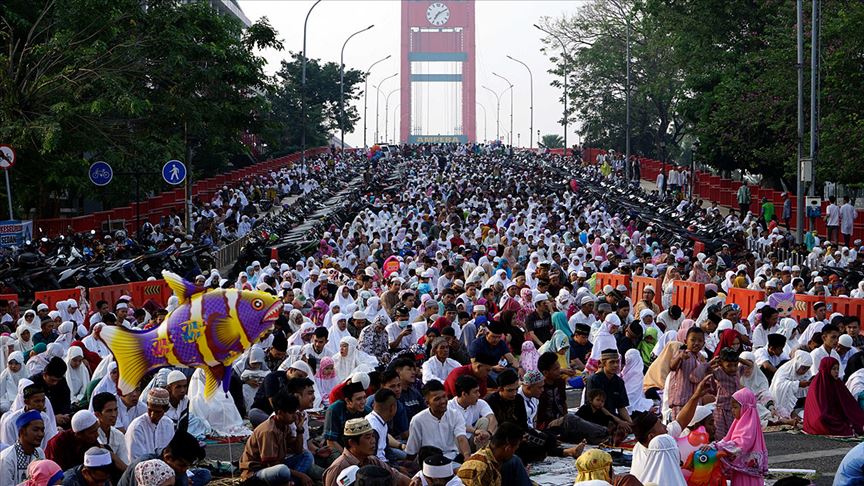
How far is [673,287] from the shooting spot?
21.6m

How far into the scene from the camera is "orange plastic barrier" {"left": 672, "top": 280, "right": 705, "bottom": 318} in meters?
20.9

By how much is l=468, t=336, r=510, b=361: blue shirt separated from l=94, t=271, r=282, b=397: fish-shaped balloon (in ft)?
9.70

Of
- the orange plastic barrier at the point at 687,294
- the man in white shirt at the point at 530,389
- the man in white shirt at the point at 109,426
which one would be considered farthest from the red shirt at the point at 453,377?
the orange plastic barrier at the point at 687,294

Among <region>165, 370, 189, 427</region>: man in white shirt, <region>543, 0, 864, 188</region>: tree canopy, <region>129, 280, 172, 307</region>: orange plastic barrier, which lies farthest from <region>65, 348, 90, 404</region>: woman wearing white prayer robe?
<region>543, 0, 864, 188</region>: tree canopy

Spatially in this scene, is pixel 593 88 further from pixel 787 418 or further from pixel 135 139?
pixel 787 418

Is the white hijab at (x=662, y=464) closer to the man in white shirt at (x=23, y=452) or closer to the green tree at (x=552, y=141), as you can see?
the man in white shirt at (x=23, y=452)

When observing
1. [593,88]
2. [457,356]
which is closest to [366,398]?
[457,356]

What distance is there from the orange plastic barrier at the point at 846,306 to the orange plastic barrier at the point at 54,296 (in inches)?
446

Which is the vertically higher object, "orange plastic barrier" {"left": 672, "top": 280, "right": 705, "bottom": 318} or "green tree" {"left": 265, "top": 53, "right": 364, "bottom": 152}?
"green tree" {"left": 265, "top": 53, "right": 364, "bottom": 152}

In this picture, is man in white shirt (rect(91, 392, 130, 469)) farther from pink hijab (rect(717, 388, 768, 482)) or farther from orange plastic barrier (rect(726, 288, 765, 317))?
orange plastic barrier (rect(726, 288, 765, 317))

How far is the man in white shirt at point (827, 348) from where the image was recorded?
13.5 meters

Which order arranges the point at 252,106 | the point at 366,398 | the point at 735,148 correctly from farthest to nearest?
the point at 735,148, the point at 252,106, the point at 366,398

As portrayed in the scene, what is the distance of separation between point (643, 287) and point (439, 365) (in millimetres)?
11224

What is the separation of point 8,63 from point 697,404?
2171cm
